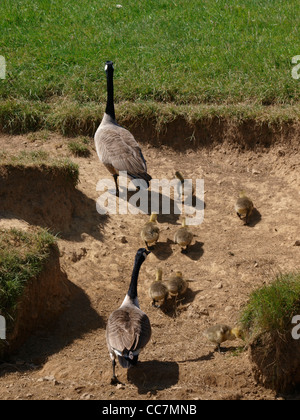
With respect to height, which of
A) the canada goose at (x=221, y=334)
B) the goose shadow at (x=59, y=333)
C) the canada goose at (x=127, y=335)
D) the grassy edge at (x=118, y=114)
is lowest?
the goose shadow at (x=59, y=333)

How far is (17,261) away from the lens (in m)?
7.88

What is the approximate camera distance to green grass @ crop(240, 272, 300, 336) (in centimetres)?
708

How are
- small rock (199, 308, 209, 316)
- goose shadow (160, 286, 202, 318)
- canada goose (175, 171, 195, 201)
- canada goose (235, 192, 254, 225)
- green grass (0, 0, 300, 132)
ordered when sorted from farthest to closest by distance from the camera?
green grass (0, 0, 300, 132) → canada goose (175, 171, 195, 201) → canada goose (235, 192, 254, 225) → goose shadow (160, 286, 202, 318) → small rock (199, 308, 209, 316)

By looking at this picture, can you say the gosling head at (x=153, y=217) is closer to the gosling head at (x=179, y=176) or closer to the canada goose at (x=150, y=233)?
the canada goose at (x=150, y=233)

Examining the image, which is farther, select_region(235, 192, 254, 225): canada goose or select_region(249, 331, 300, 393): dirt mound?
select_region(235, 192, 254, 225): canada goose

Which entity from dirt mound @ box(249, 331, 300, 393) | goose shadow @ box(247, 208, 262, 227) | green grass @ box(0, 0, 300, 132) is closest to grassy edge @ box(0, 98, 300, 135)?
green grass @ box(0, 0, 300, 132)

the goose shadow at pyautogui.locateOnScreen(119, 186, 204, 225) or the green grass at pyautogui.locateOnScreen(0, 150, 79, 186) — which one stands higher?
the green grass at pyautogui.locateOnScreen(0, 150, 79, 186)

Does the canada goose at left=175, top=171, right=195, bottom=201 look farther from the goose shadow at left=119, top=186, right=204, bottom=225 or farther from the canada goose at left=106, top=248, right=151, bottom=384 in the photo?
the canada goose at left=106, top=248, right=151, bottom=384

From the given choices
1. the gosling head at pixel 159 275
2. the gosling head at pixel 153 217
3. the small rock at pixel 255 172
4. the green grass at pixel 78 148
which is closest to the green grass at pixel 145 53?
the green grass at pixel 78 148

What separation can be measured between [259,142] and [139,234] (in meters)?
2.79

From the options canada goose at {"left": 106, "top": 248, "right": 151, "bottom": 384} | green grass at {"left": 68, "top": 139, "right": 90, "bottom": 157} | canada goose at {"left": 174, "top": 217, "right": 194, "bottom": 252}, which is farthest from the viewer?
green grass at {"left": 68, "top": 139, "right": 90, "bottom": 157}

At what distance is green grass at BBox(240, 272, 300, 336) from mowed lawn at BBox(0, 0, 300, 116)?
17.0 ft

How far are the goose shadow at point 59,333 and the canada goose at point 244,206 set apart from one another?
266cm

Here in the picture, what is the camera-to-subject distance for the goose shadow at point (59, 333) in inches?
295
